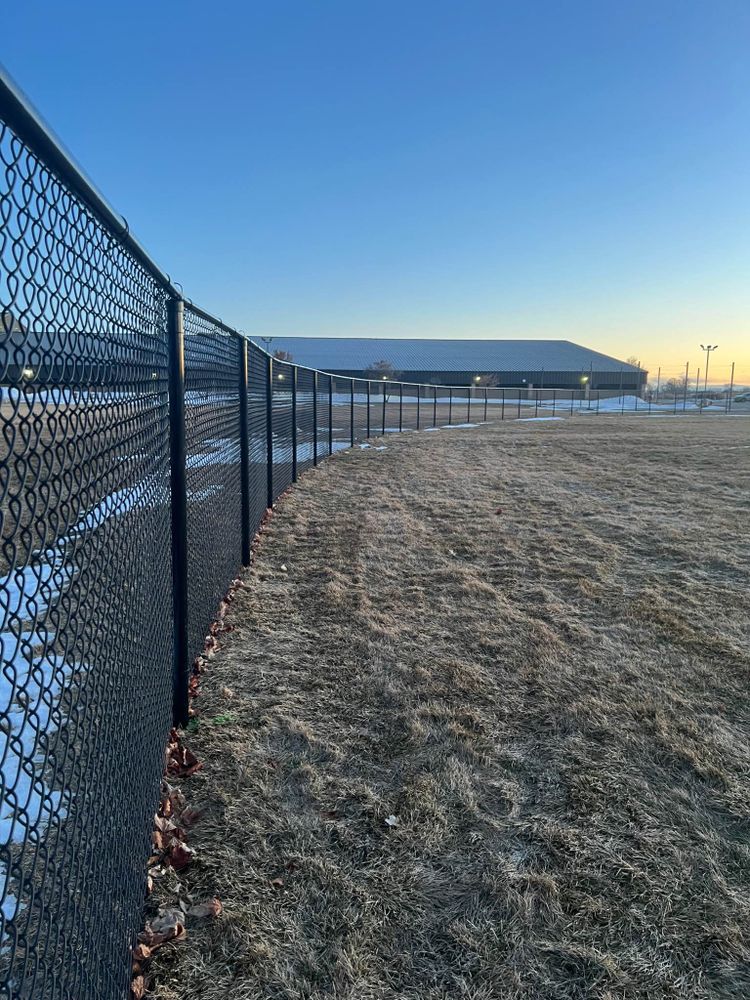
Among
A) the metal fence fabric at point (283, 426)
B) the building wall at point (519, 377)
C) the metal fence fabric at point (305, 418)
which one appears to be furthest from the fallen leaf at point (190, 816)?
the building wall at point (519, 377)

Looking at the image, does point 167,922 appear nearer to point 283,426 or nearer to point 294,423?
point 283,426

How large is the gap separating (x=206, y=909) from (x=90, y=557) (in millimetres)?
1318

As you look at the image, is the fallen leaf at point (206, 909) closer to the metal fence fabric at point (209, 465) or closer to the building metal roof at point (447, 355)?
the metal fence fabric at point (209, 465)

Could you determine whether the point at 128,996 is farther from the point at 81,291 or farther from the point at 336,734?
the point at 81,291

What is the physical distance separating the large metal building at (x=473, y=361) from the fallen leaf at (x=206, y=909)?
67.5 meters

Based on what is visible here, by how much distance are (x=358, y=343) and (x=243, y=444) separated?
74541mm

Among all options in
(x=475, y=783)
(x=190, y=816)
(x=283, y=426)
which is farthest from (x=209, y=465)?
(x=283, y=426)

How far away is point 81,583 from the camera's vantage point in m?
1.65

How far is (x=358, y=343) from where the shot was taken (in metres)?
77.2

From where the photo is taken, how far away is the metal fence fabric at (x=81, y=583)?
1.15 m

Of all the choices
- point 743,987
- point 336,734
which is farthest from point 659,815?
point 336,734

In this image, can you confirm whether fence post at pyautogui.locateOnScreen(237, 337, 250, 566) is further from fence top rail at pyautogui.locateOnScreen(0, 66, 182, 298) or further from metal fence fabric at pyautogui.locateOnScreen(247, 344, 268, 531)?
fence top rail at pyautogui.locateOnScreen(0, 66, 182, 298)

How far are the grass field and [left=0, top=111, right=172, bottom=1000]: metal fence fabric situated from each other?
478 mm

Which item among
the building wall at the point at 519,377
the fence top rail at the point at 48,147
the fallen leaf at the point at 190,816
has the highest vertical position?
the building wall at the point at 519,377
